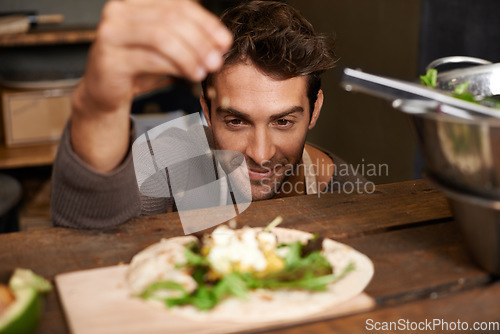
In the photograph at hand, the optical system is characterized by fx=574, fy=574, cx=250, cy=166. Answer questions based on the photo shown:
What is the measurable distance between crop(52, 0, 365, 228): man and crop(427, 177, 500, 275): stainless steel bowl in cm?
44

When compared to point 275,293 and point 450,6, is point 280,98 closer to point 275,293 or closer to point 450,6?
point 275,293

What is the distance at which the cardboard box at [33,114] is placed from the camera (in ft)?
11.0

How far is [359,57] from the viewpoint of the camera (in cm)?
380

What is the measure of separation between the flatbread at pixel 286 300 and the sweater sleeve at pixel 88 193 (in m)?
0.17

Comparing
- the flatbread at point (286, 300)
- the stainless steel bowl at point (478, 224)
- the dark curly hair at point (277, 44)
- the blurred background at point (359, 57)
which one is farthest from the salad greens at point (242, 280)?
the blurred background at point (359, 57)

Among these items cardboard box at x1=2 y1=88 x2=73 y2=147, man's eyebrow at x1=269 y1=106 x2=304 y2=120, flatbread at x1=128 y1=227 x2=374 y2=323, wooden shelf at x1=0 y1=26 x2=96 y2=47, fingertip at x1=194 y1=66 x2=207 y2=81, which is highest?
fingertip at x1=194 y1=66 x2=207 y2=81

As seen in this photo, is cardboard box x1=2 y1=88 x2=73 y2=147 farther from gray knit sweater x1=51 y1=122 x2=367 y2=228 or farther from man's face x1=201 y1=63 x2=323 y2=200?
gray knit sweater x1=51 y1=122 x2=367 y2=228

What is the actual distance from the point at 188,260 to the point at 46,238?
343 millimetres

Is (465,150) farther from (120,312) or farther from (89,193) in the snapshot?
(89,193)

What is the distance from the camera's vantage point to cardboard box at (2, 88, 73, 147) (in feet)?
11.0

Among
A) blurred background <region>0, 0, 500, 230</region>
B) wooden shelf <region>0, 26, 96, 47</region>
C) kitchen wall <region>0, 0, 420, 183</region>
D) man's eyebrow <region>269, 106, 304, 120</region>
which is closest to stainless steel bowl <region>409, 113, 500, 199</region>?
man's eyebrow <region>269, 106, 304, 120</region>

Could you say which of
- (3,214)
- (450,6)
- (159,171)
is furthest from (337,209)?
(450,6)

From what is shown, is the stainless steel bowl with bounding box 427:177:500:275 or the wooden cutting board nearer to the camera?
the wooden cutting board

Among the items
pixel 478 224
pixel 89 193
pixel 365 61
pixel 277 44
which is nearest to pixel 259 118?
pixel 277 44
